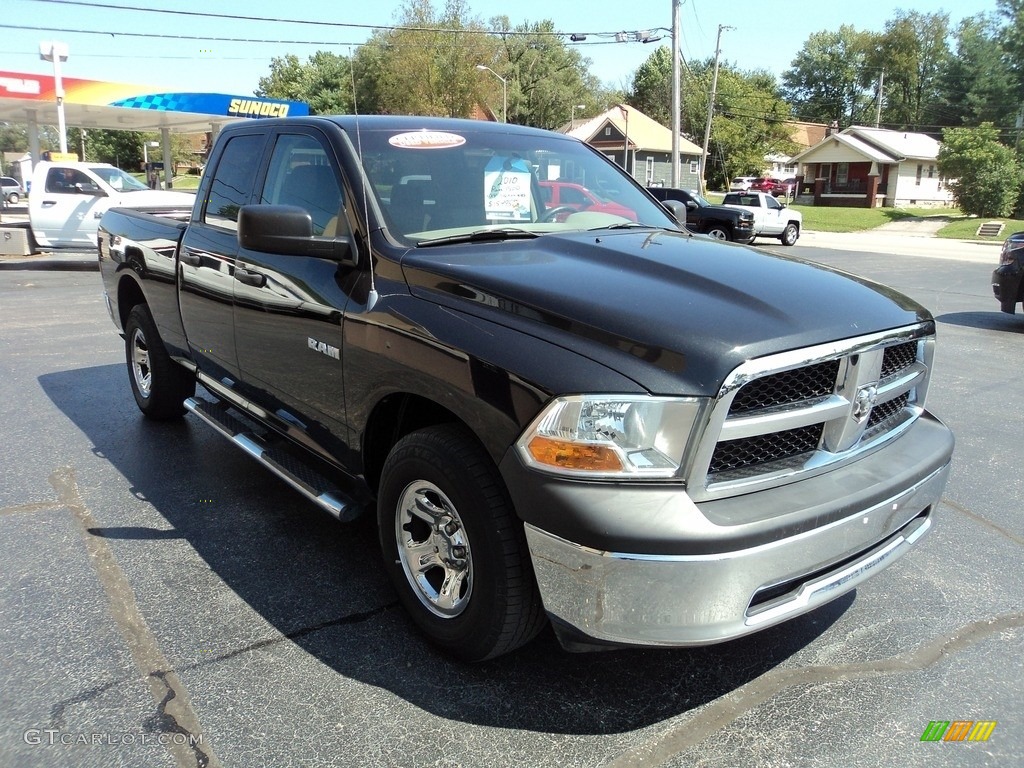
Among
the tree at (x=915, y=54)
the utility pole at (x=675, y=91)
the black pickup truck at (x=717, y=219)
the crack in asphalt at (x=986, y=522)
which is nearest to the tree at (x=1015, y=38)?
the tree at (x=915, y=54)

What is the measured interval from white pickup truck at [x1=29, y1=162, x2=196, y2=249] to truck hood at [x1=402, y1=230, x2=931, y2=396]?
556 inches

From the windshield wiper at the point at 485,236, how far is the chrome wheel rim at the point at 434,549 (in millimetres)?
1000

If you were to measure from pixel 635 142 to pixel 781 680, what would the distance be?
6139cm

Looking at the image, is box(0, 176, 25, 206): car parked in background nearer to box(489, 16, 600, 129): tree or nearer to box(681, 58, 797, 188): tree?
box(489, 16, 600, 129): tree

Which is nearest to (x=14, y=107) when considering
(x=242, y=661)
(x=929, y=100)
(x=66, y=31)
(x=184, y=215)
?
(x=66, y=31)

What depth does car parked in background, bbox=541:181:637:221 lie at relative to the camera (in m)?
3.83

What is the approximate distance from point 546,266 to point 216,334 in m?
2.19

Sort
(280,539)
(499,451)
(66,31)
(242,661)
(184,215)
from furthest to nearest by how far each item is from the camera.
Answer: (66,31), (184,215), (280,539), (242,661), (499,451)

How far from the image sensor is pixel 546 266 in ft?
9.53

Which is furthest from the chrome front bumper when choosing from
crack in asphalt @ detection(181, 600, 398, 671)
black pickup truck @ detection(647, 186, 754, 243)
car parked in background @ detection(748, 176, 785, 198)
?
car parked in background @ detection(748, 176, 785, 198)

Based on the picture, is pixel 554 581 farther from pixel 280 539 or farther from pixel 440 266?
pixel 280 539

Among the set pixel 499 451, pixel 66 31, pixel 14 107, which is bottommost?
pixel 499 451

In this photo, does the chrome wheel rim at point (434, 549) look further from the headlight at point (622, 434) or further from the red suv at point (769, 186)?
the red suv at point (769, 186)

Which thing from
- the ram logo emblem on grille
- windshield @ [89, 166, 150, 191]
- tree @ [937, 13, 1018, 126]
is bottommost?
the ram logo emblem on grille
